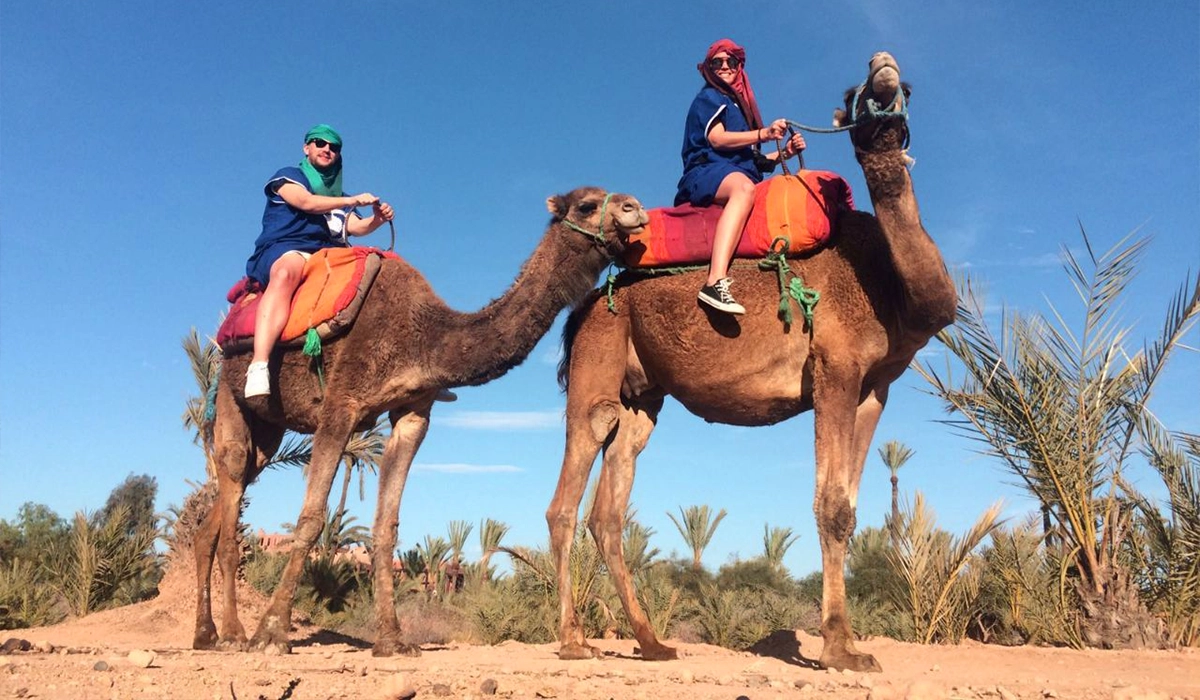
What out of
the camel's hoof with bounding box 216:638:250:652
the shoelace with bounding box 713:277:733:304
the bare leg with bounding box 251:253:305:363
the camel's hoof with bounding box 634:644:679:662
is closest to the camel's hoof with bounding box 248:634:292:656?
the camel's hoof with bounding box 216:638:250:652

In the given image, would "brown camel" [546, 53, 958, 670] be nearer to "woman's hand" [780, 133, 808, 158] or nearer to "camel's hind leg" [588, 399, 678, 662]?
"camel's hind leg" [588, 399, 678, 662]

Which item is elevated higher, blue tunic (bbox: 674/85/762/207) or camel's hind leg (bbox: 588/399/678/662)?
blue tunic (bbox: 674/85/762/207)

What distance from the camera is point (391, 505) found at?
292 inches

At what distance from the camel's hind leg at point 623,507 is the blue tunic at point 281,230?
3.12 m

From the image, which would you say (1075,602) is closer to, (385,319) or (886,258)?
(886,258)

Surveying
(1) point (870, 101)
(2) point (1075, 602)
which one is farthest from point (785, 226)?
(2) point (1075, 602)

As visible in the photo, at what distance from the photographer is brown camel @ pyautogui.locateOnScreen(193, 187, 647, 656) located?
23.0 ft

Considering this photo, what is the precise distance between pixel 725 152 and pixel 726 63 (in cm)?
82

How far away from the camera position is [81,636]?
11.8 m

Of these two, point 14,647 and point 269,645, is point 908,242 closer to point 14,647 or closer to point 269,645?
point 269,645

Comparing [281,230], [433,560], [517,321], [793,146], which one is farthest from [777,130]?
[433,560]

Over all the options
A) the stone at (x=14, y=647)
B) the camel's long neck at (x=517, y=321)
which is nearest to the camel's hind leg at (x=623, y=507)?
the camel's long neck at (x=517, y=321)

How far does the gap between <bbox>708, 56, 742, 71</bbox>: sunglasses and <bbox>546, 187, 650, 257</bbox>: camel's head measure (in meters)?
1.37

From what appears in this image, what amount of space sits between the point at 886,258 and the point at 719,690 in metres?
3.40
